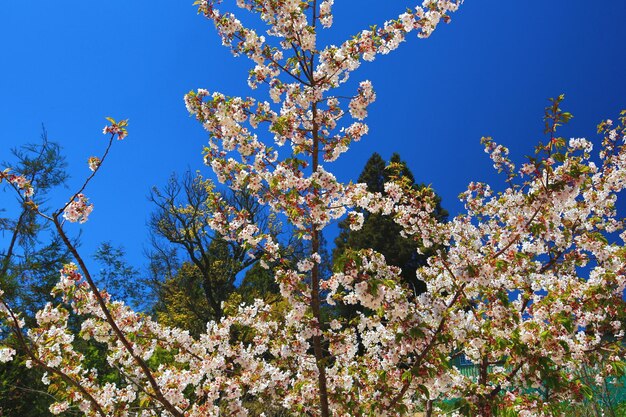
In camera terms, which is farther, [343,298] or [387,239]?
[387,239]

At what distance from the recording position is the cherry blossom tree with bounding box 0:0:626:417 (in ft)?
11.3

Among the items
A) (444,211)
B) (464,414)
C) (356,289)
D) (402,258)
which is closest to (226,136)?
(356,289)

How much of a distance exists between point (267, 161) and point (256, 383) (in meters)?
2.15

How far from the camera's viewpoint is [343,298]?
13.8ft

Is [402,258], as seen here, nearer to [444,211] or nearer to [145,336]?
[444,211]

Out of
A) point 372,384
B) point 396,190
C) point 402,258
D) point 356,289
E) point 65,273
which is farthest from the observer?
point 402,258

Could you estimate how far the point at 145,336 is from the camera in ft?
14.4

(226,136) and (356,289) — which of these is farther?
(226,136)

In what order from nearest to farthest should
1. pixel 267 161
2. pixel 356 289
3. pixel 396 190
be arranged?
pixel 356 289 < pixel 267 161 < pixel 396 190

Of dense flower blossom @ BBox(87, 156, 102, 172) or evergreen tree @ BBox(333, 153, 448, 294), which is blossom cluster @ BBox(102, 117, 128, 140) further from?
evergreen tree @ BBox(333, 153, 448, 294)

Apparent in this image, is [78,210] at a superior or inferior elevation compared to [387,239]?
inferior

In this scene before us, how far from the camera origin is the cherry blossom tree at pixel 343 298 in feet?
11.3

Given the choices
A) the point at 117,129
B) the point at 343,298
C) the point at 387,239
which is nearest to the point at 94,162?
the point at 117,129

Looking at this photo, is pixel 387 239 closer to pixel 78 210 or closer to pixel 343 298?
pixel 343 298
